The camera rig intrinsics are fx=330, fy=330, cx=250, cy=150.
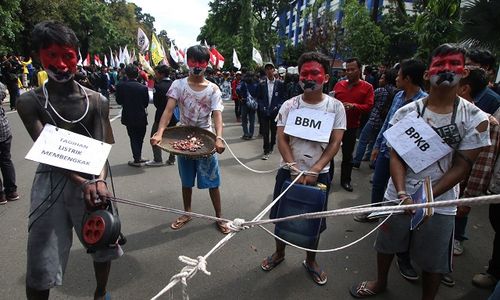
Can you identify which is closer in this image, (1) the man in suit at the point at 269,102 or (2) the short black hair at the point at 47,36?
(2) the short black hair at the point at 47,36

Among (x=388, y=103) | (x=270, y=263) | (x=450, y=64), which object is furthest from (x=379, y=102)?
(x=270, y=263)

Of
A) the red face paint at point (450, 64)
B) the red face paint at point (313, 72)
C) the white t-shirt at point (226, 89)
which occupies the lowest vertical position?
the white t-shirt at point (226, 89)

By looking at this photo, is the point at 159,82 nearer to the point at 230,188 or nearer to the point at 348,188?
the point at 230,188

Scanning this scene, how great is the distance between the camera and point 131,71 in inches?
243

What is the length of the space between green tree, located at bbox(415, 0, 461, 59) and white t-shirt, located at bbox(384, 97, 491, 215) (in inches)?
266

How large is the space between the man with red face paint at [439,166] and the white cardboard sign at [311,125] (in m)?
0.53

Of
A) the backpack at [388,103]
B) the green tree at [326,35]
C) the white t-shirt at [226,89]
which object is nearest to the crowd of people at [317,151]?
the backpack at [388,103]

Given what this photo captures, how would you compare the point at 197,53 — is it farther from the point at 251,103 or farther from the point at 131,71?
the point at 251,103

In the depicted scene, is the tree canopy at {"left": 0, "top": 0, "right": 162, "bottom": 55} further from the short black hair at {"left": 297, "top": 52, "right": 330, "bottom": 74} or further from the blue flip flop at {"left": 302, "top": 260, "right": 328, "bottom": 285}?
the blue flip flop at {"left": 302, "top": 260, "right": 328, "bottom": 285}

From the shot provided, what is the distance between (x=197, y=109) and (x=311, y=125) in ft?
4.59

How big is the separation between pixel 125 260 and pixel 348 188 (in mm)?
3501

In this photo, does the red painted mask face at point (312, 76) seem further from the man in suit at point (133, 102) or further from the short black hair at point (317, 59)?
the man in suit at point (133, 102)

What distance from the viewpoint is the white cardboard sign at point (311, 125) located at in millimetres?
2765

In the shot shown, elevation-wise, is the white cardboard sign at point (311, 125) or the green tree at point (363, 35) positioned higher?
the green tree at point (363, 35)
